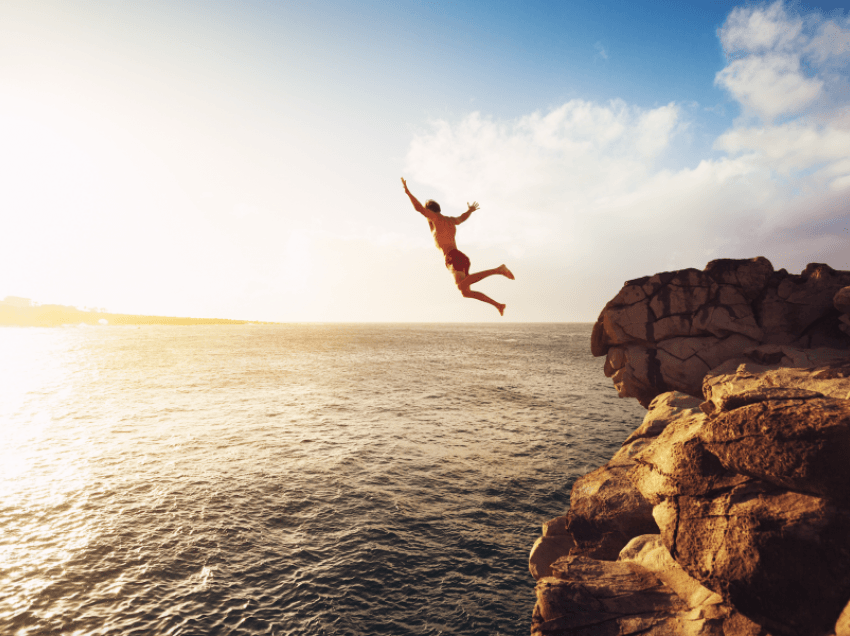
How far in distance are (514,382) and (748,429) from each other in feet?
149

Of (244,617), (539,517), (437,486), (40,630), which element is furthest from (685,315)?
(40,630)

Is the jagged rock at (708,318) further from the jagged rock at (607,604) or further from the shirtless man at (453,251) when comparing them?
the jagged rock at (607,604)

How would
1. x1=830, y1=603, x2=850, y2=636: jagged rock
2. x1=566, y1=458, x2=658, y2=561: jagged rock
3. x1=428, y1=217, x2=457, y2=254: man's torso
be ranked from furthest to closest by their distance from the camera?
x1=566, y1=458, x2=658, y2=561: jagged rock < x1=428, y1=217, x2=457, y2=254: man's torso < x1=830, y1=603, x2=850, y2=636: jagged rock

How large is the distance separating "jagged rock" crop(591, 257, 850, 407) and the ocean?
6.71 m

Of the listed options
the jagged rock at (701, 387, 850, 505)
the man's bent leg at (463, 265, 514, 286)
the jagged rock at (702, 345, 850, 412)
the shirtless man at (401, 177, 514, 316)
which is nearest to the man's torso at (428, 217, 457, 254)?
the shirtless man at (401, 177, 514, 316)

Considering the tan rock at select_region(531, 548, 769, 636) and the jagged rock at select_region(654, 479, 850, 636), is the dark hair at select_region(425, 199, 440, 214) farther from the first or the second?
the tan rock at select_region(531, 548, 769, 636)

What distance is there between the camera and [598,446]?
25.6 m

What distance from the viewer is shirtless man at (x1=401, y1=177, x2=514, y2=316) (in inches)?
424

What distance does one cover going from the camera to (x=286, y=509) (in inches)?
689

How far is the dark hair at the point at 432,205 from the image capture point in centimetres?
1065

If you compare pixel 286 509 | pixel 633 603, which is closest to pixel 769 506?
pixel 633 603

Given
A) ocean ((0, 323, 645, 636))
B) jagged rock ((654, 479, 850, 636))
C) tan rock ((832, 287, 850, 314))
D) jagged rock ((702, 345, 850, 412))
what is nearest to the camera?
jagged rock ((654, 479, 850, 636))

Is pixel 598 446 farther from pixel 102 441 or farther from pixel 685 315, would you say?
pixel 102 441

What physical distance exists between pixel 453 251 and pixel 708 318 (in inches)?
690
